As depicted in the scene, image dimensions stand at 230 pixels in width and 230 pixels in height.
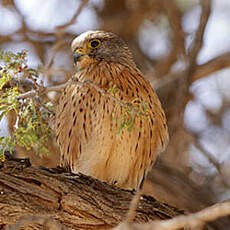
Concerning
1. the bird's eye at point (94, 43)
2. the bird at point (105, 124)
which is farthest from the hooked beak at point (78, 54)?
the bird's eye at point (94, 43)

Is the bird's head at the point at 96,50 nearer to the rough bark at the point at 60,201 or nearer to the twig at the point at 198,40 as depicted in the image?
the twig at the point at 198,40

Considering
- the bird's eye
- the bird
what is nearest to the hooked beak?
the bird

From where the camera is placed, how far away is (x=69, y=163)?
5570 mm

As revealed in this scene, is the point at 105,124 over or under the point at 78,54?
under

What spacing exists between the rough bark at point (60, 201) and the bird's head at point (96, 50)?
1648mm

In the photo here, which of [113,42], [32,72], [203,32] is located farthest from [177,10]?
[32,72]

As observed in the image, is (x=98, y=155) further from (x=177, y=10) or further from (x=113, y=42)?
(x=177, y=10)

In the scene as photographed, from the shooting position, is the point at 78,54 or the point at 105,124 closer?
the point at 105,124

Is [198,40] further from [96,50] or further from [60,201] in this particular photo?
[60,201]

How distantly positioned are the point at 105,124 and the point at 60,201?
3.76 ft

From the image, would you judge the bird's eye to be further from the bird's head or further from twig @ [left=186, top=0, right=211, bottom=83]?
twig @ [left=186, top=0, right=211, bottom=83]

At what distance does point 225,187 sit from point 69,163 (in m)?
2.80

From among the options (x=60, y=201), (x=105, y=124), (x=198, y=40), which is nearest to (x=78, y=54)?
(x=105, y=124)

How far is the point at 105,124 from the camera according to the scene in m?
5.11
